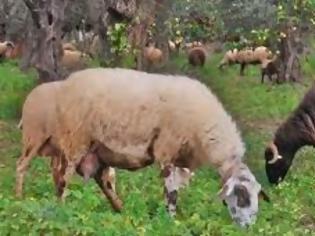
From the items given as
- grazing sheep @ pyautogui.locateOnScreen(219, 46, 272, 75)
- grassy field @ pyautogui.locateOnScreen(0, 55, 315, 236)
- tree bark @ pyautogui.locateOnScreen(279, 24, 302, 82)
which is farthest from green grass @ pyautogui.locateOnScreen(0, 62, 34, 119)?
grazing sheep @ pyautogui.locateOnScreen(219, 46, 272, 75)

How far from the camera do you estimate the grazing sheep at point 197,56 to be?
3206 centimetres

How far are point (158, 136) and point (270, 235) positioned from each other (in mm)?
1716

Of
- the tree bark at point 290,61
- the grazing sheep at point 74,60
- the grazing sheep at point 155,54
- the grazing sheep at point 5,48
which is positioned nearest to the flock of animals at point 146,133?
the grazing sheep at point 74,60

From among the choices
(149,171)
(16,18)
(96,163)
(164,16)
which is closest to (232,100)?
(164,16)

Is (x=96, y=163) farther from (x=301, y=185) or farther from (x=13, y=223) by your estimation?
(x=301, y=185)

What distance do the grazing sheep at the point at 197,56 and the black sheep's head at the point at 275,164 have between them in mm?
17279

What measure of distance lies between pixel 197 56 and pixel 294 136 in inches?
705

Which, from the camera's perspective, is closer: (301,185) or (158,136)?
(158,136)

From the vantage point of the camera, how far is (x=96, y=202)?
404 inches

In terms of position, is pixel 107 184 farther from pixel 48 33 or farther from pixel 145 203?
pixel 48 33

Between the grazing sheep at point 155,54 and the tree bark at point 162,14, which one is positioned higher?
the tree bark at point 162,14

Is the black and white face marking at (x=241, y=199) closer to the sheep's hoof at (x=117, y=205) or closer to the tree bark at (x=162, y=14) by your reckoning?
the sheep's hoof at (x=117, y=205)

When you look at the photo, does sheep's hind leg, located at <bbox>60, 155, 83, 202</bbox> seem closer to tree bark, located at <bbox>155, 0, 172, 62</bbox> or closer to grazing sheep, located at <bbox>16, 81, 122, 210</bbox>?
grazing sheep, located at <bbox>16, 81, 122, 210</bbox>

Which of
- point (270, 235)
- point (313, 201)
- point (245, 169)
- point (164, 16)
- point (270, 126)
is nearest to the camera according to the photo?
point (270, 235)
